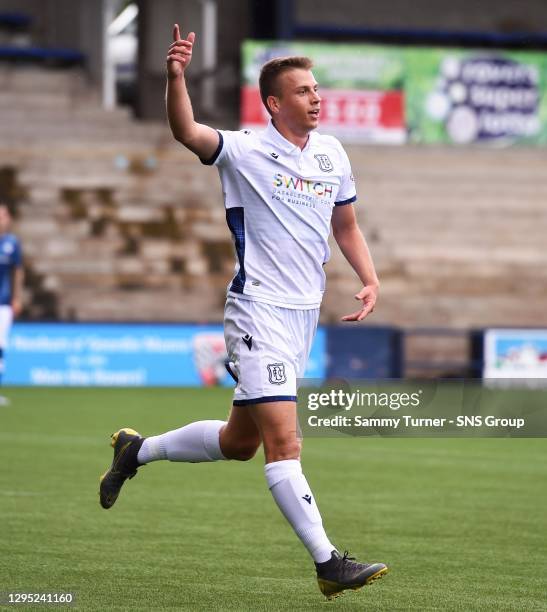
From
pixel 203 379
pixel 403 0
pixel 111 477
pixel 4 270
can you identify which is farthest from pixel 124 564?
pixel 403 0

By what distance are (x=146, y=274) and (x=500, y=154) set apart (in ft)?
24.6

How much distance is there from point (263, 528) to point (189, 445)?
4.83 feet

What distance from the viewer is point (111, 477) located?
694 cm

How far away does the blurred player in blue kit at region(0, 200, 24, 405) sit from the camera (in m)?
16.7

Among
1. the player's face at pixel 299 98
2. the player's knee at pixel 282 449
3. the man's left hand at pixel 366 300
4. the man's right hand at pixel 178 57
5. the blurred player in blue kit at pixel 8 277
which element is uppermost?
the man's right hand at pixel 178 57

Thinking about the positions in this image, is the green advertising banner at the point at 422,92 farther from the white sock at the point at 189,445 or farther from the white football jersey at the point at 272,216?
the white football jersey at the point at 272,216

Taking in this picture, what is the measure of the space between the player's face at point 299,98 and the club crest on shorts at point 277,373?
3.20ft

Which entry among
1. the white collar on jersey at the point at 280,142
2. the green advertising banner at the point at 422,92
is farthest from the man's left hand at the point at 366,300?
the green advertising banner at the point at 422,92

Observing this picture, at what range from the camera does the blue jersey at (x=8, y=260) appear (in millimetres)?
16766

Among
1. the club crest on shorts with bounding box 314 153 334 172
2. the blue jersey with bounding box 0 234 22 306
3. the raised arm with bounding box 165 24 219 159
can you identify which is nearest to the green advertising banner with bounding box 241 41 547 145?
the blue jersey with bounding box 0 234 22 306

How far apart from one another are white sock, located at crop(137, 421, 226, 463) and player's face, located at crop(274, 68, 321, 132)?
4.41 feet

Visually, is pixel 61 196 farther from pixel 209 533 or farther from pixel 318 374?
pixel 209 533

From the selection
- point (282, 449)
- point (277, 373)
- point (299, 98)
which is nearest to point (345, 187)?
point (299, 98)

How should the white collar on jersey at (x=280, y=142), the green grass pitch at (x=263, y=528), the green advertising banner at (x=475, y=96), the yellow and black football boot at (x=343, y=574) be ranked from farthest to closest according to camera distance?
1. the green advertising banner at (x=475, y=96)
2. the white collar on jersey at (x=280, y=142)
3. the green grass pitch at (x=263, y=528)
4. the yellow and black football boot at (x=343, y=574)
